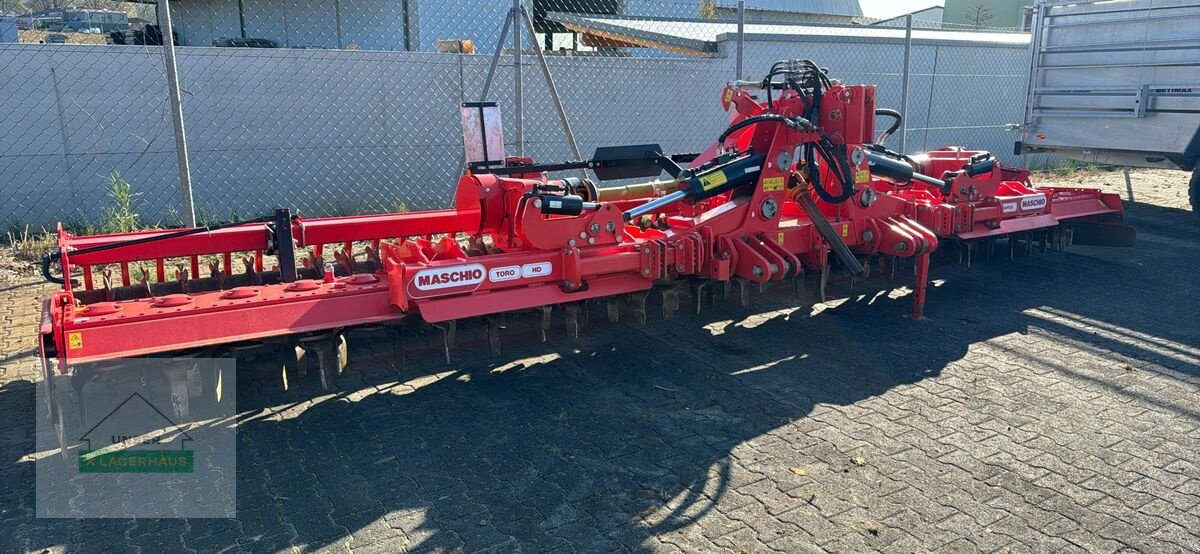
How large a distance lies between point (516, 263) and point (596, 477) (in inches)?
55.5

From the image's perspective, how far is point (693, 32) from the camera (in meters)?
11.2

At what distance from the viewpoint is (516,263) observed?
4566mm

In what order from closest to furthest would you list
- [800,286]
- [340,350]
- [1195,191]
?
[340,350]
[800,286]
[1195,191]

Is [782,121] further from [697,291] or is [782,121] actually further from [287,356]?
[287,356]

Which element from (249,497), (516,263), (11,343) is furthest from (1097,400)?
(11,343)

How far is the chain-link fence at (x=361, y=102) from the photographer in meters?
7.50

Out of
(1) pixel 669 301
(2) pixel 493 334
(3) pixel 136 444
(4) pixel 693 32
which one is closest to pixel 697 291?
(1) pixel 669 301

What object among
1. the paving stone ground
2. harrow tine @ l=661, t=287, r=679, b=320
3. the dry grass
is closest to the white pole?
the paving stone ground

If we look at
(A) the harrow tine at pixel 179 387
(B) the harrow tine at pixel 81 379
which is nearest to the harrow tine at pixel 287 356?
(A) the harrow tine at pixel 179 387

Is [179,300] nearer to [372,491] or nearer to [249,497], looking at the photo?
[249,497]

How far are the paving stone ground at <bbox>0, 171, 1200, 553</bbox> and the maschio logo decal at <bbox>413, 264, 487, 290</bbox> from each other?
1.41 feet

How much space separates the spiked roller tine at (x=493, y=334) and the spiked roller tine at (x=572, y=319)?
1.38 feet

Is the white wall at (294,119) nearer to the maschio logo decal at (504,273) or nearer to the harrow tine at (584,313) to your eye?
the harrow tine at (584,313)

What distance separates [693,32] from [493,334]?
770cm
